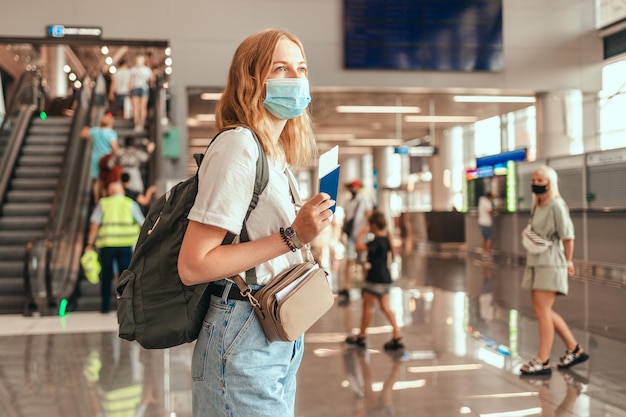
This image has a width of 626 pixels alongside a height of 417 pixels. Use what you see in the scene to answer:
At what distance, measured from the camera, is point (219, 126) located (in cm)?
197

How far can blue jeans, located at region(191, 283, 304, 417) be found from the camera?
5.83 ft

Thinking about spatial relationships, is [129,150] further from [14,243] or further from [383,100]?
[383,100]

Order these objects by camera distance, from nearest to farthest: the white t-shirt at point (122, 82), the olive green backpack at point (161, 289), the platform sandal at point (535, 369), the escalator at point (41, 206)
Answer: the olive green backpack at point (161, 289) → the platform sandal at point (535, 369) → the escalator at point (41, 206) → the white t-shirt at point (122, 82)

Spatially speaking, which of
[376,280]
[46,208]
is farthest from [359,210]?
[46,208]

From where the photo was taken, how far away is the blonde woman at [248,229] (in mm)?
1696

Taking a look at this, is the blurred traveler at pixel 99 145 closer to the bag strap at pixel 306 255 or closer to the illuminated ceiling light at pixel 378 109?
the bag strap at pixel 306 255

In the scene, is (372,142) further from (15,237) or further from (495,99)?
(15,237)

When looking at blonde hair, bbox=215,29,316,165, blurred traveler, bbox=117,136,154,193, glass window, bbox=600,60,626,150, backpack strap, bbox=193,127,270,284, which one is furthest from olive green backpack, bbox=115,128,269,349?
glass window, bbox=600,60,626,150

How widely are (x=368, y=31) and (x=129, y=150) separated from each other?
7.82 m

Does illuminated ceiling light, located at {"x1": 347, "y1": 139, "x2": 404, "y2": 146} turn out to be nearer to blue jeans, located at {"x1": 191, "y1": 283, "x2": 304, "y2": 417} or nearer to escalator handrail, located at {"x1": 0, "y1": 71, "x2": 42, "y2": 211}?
escalator handrail, located at {"x1": 0, "y1": 71, "x2": 42, "y2": 211}

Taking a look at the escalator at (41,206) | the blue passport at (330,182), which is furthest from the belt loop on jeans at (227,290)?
the escalator at (41,206)

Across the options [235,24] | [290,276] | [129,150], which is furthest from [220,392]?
[235,24]

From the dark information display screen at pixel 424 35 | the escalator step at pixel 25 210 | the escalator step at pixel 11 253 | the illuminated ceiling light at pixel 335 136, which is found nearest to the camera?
the escalator step at pixel 11 253

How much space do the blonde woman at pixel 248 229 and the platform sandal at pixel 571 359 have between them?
15.4ft
